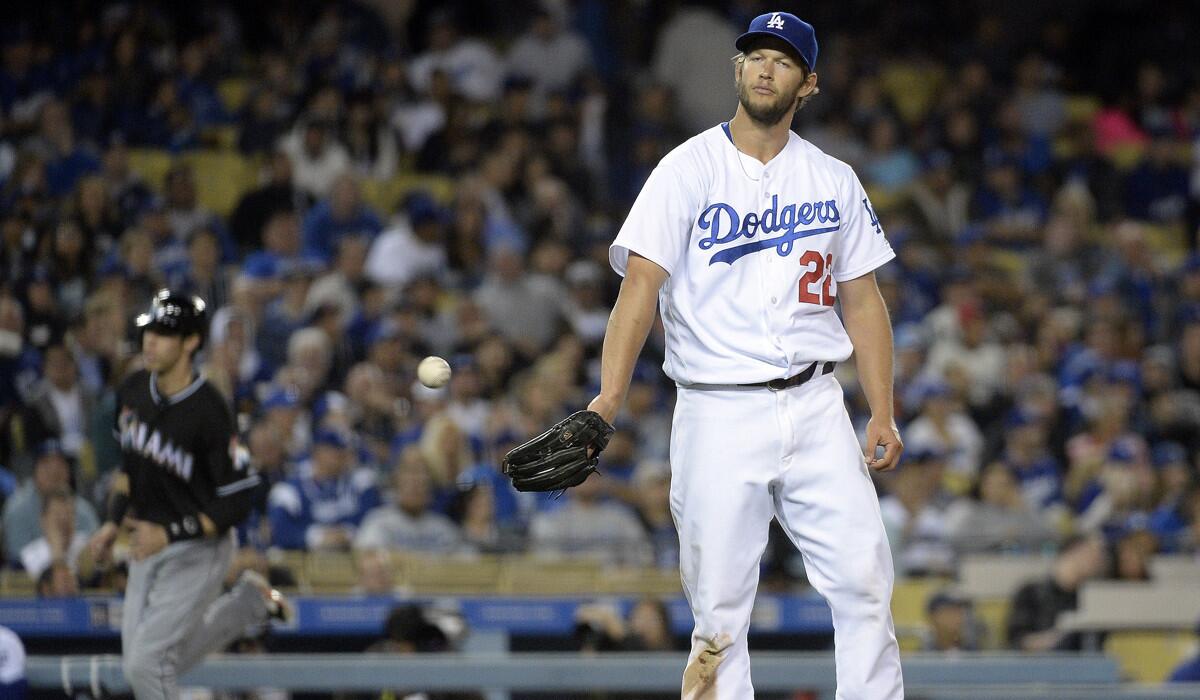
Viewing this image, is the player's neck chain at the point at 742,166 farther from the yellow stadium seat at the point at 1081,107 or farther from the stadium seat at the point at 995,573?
the yellow stadium seat at the point at 1081,107

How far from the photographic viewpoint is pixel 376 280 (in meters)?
11.0

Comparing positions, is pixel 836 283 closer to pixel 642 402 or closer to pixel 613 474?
pixel 613 474

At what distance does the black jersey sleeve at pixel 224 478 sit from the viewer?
576 centimetres

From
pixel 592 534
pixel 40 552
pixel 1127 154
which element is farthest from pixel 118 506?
pixel 1127 154

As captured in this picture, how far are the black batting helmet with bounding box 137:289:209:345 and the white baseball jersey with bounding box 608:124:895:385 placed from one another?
6.39 feet

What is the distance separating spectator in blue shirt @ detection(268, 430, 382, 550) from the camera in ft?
28.0

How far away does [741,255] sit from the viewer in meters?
4.34

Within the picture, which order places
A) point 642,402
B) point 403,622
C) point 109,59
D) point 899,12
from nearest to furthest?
point 403,622
point 642,402
point 109,59
point 899,12

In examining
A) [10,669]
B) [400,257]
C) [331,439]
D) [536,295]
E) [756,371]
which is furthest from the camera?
[400,257]

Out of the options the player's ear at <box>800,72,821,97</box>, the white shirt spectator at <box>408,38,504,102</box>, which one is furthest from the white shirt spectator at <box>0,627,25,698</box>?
the white shirt spectator at <box>408,38,504,102</box>

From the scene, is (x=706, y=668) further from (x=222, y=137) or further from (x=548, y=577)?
(x=222, y=137)

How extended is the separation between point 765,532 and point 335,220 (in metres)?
7.43

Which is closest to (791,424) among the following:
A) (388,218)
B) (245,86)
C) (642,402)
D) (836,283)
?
(836,283)

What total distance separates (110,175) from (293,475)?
3.03 m
